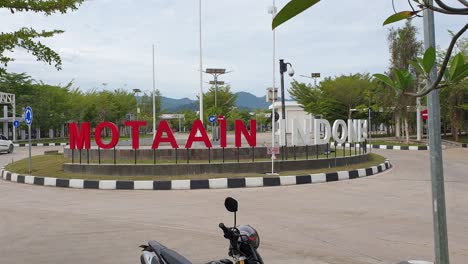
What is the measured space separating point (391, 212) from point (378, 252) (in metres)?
2.78

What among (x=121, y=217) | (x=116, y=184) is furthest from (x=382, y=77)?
(x=116, y=184)

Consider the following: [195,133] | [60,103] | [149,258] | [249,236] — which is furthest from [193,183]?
[60,103]

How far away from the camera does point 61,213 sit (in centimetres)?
862

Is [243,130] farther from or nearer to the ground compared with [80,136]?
farther from the ground

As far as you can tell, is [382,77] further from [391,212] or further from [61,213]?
[61,213]

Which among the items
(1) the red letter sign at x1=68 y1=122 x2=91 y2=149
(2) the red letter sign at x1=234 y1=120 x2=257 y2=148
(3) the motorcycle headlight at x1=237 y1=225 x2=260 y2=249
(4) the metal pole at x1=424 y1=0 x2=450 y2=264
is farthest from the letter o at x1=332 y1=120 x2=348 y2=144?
(3) the motorcycle headlight at x1=237 y1=225 x2=260 y2=249

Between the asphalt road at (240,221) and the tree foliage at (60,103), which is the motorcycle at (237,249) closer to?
the asphalt road at (240,221)

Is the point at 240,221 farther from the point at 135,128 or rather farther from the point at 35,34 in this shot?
the point at 135,128

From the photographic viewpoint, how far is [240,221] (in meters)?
7.61

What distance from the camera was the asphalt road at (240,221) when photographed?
226 inches

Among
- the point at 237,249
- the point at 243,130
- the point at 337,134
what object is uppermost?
the point at 243,130

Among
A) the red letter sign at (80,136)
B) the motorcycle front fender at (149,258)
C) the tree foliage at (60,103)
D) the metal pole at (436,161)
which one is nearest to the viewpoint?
the motorcycle front fender at (149,258)

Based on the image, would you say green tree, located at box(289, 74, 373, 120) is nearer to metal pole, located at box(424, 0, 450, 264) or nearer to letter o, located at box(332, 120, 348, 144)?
letter o, located at box(332, 120, 348, 144)

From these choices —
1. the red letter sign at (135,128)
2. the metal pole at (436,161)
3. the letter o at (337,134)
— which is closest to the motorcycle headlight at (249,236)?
the metal pole at (436,161)
